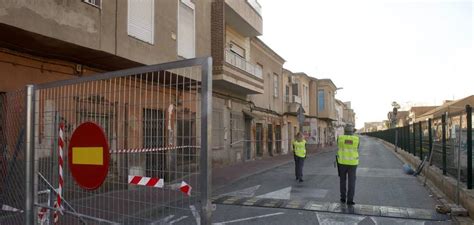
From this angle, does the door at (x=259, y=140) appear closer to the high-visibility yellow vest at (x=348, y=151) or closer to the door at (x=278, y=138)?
the door at (x=278, y=138)

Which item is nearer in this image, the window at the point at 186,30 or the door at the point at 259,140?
the window at the point at 186,30

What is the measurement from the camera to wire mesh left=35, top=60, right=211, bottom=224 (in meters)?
3.23

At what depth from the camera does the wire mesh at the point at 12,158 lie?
16.6 feet

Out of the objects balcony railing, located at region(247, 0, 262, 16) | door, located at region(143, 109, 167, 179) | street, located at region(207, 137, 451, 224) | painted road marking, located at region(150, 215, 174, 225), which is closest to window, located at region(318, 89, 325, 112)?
balcony railing, located at region(247, 0, 262, 16)

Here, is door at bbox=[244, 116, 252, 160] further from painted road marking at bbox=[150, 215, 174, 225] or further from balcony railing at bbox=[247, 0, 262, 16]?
painted road marking at bbox=[150, 215, 174, 225]

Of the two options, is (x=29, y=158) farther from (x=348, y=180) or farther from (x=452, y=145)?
(x=452, y=145)

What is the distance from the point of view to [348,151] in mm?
9242

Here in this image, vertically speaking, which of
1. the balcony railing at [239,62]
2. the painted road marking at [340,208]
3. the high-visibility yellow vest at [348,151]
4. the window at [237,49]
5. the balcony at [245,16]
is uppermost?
the balcony at [245,16]

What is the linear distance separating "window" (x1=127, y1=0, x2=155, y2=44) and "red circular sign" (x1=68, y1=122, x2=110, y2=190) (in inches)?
269

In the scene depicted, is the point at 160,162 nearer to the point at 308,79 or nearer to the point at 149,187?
the point at 149,187

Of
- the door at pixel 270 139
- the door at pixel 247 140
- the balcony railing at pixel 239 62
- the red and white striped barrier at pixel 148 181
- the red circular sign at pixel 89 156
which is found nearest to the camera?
the red and white striped barrier at pixel 148 181

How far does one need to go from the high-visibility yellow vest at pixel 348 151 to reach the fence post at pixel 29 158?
6.52 meters

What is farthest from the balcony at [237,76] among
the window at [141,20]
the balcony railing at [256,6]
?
the window at [141,20]

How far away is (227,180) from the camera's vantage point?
44.8ft
